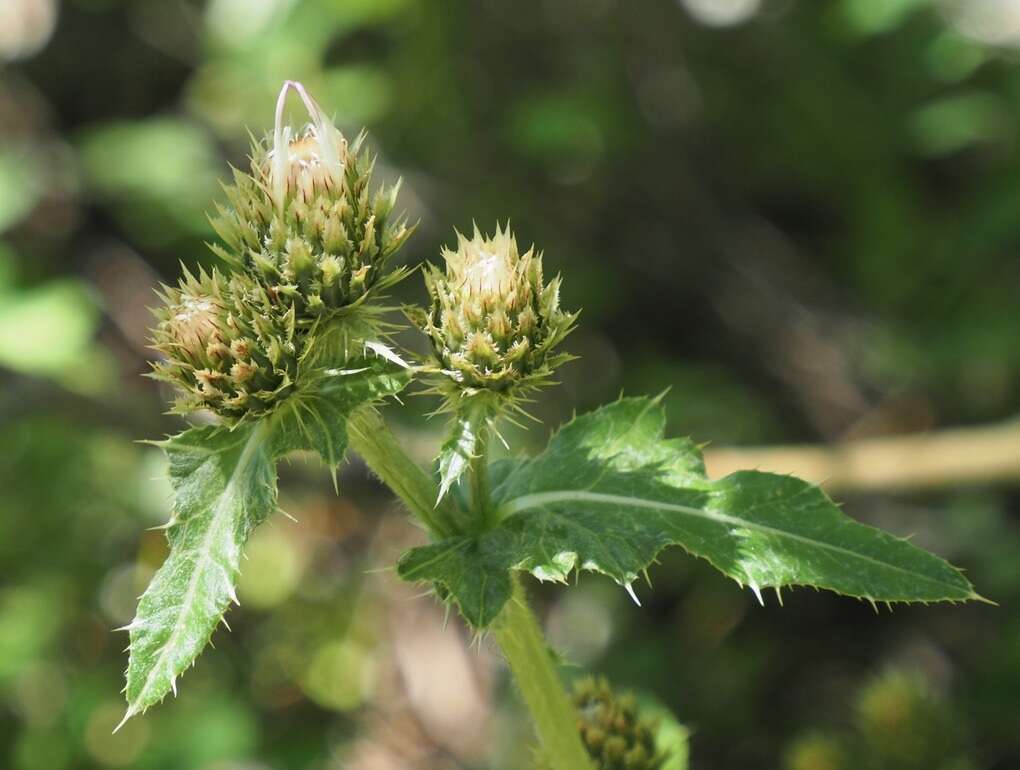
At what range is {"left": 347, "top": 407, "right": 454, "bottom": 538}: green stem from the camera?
215 cm

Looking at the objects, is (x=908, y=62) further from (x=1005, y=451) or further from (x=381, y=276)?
(x=381, y=276)

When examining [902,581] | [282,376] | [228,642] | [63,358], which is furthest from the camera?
[228,642]

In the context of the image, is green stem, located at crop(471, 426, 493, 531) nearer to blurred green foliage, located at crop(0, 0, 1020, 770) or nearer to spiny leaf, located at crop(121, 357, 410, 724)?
spiny leaf, located at crop(121, 357, 410, 724)

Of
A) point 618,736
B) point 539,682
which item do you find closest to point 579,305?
point 618,736

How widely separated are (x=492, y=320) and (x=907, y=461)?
2944mm

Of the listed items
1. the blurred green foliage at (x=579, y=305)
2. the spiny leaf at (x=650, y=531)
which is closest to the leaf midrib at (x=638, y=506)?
the spiny leaf at (x=650, y=531)

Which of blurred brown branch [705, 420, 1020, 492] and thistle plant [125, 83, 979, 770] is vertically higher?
blurred brown branch [705, 420, 1020, 492]

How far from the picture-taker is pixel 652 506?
2.17 meters

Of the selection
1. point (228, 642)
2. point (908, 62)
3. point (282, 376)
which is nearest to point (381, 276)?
point (282, 376)

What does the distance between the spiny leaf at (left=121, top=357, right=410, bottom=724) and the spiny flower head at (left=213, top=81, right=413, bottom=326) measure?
0.53 feet

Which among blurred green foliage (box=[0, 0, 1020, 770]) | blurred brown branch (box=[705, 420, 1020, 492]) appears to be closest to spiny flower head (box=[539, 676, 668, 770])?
blurred green foliage (box=[0, 0, 1020, 770])

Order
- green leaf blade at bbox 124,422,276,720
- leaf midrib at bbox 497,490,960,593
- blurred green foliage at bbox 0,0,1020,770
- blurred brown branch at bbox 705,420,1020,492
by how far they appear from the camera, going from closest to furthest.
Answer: green leaf blade at bbox 124,422,276,720
leaf midrib at bbox 497,490,960,593
blurred brown branch at bbox 705,420,1020,492
blurred green foliage at bbox 0,0,1020,770

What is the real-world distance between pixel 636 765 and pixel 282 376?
1152 mm

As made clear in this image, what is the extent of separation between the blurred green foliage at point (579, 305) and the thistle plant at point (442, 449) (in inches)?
73.9
